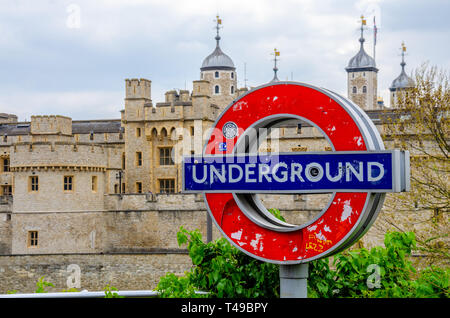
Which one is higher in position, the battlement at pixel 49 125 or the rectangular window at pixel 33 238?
the battlement at pixel 49 125

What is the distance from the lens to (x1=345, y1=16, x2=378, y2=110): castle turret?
89.9 metres

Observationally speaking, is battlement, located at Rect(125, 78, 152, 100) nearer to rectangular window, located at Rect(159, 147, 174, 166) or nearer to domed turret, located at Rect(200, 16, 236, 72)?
rectangular window, located at Rect(159, 147, 174, 166)

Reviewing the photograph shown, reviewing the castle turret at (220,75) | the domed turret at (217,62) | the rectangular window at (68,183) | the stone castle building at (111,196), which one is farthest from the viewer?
the domed turret at (217,62)

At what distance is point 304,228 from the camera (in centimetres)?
775

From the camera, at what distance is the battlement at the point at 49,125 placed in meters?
47.2

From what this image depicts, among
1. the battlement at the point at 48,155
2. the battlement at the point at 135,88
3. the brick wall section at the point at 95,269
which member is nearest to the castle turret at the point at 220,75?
the battlement at the point at 135,88

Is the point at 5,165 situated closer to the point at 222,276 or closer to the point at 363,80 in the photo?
the point at 222,276

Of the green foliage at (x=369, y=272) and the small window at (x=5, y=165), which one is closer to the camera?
the green foliage at (x=369, y=272)

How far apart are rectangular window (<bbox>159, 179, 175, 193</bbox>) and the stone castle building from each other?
6 centimetres

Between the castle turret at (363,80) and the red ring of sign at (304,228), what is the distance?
272 feet

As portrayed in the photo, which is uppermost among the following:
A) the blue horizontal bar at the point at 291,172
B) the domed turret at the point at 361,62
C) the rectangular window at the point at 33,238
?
the domed turret at the point at 361,62

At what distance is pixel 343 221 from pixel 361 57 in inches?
3411

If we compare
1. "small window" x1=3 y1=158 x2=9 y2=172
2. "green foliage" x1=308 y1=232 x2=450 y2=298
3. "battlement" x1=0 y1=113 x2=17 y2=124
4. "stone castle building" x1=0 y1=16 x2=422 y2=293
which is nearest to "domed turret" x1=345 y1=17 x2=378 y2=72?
"stone castle building" x1=0 y1=16 x2=422 y2=293

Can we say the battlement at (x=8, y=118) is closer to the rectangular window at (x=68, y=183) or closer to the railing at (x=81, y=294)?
the rectangular window at (x=68, y=183)
